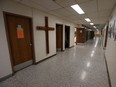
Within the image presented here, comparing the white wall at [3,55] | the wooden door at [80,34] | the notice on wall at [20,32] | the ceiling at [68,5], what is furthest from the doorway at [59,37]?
the wooden door at [80,34]

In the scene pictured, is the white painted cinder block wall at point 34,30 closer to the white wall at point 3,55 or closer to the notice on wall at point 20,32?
the white wall at point 3,55

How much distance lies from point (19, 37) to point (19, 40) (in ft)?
0.40

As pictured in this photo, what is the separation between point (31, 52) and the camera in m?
3.46

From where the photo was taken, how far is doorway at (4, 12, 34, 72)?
261 cm

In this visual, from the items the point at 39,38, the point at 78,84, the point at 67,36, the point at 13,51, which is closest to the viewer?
the point at 78,84

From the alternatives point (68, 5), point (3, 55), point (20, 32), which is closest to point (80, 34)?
point (68, 5)

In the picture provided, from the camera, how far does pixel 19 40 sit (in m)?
2.94

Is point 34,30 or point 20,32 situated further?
point 34,30

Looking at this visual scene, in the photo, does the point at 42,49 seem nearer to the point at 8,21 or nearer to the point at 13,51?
the point at 13,51

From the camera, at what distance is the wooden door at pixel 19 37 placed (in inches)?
103

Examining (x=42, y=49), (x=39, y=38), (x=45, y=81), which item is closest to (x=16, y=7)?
(x=39, y=38)

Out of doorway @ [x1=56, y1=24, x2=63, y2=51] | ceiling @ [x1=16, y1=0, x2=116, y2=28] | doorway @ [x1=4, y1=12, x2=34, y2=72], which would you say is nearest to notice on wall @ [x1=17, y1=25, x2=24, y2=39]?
doorway @ [x1=4, y1=12, x2=34, y2=72]

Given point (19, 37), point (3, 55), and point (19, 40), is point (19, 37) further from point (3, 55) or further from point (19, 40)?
point (3, 55)

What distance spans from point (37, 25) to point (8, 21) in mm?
1228
